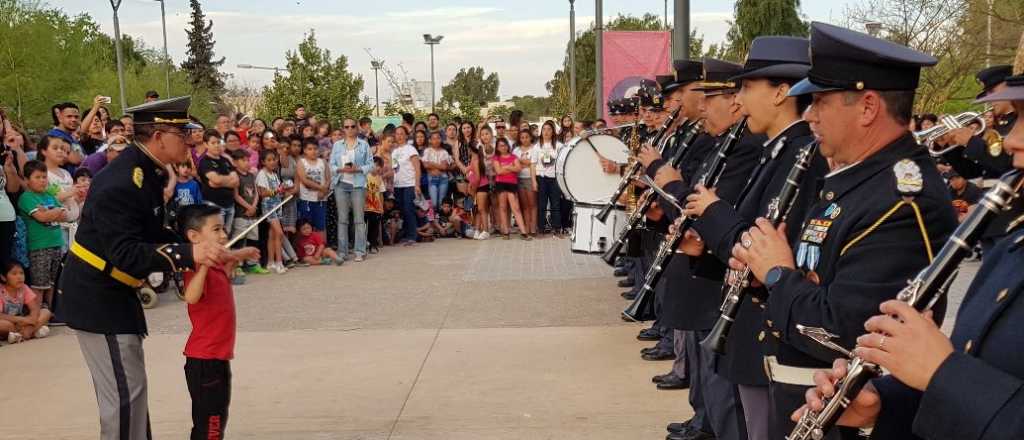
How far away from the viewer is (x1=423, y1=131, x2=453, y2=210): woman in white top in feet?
48.3

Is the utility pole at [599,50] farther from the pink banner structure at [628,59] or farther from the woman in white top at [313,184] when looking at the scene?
the woman in white top at [313,184]

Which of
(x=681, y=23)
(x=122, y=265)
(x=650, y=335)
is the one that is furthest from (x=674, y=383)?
(x=122, y=265)

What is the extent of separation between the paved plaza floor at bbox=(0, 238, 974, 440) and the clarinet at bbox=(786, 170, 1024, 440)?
315cm

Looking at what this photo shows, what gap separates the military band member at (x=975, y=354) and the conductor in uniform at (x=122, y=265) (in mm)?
3051

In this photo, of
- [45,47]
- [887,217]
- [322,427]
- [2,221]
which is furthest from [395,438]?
[45,47]

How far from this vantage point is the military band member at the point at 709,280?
160 inches

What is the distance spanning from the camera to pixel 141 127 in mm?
4355

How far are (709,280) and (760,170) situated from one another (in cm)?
116

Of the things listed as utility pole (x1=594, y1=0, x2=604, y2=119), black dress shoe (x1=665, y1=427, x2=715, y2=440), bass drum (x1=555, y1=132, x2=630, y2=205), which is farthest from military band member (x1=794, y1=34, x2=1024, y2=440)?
utility pole (x1=594, y1=0, x2=604, y2=119)

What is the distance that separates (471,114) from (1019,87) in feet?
80.9

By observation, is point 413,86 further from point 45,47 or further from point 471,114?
point 45,47

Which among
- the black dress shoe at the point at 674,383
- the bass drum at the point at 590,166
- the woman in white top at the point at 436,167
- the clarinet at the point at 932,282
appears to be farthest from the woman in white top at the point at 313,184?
the clarinet at the point at 932,282

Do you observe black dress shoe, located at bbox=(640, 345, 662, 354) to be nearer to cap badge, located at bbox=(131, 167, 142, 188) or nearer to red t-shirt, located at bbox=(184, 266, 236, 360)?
red t-shirt, located at bbox=(184, 266, 236, 360)

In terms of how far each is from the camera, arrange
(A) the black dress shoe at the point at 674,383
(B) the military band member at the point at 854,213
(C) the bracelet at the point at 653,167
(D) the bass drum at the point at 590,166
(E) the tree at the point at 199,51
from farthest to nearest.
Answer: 1. (E) the tree at the point at 199,51
2. (D) the bass drum at the point at 590,166
3. (A) the black dress shoe at the point at 674,383
4. (C) the bracelet at the point at 653,167
5. (B) the military band member at the point at 854,213
